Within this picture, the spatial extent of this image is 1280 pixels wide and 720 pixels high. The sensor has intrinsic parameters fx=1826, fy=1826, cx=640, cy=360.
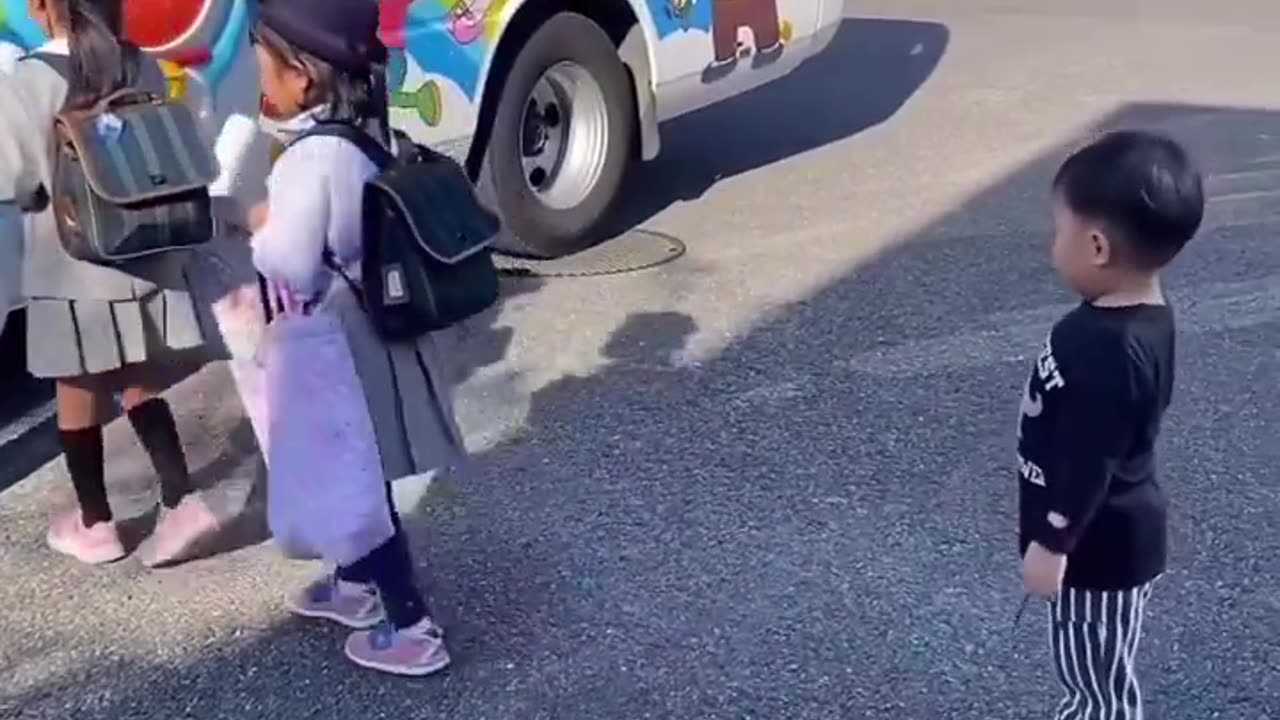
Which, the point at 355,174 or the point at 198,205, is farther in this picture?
the point at 198,205

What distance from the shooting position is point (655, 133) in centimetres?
683

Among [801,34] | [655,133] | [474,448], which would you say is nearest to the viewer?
[474,448]

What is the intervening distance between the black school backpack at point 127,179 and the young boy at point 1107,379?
5.74 ft

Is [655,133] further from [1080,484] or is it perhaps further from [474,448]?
[1080,484]

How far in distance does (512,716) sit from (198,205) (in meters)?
1.17

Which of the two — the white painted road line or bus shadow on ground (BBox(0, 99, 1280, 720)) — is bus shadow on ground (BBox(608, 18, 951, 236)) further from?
the white painted road line

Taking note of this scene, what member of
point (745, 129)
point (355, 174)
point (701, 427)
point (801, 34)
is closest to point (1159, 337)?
point (355, 174)

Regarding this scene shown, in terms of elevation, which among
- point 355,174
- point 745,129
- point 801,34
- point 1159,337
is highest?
point 355,174

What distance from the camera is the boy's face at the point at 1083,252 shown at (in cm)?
253

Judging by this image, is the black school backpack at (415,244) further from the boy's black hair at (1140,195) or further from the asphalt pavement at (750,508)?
the boy's black hair at (1140,195)

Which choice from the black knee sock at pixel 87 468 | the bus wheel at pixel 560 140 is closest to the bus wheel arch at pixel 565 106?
the bus wheel at pixel 560 140

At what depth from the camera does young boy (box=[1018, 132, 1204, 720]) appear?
2.50 metres

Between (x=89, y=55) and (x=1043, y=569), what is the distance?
6.96 ft

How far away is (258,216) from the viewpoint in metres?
3.25
